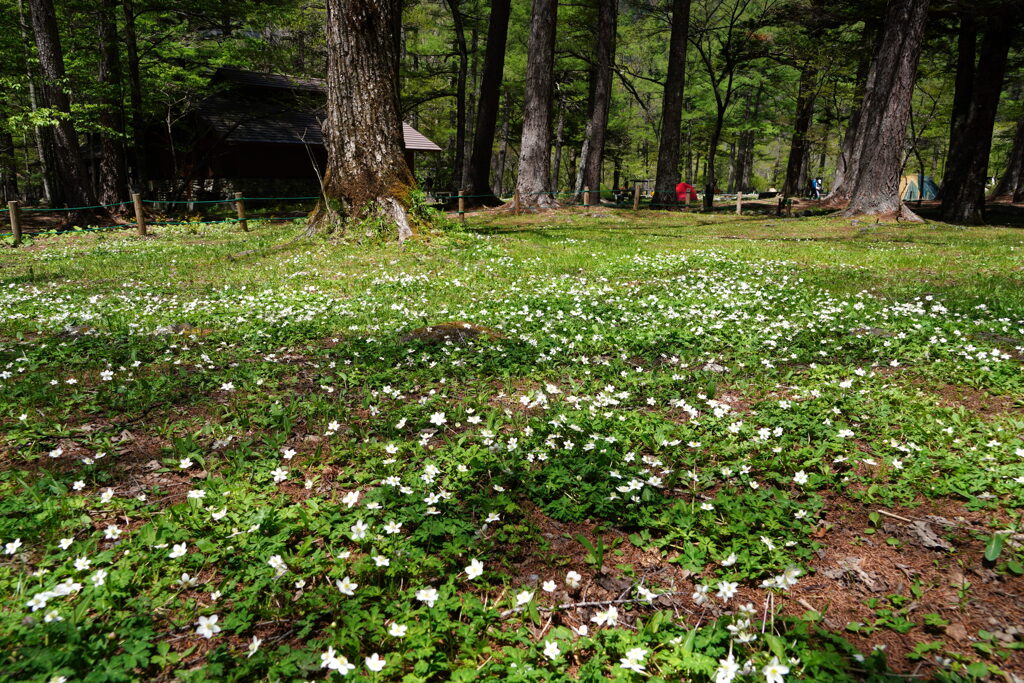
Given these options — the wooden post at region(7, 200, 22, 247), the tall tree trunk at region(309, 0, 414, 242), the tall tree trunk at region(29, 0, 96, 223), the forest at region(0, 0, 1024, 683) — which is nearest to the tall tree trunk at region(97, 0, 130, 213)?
the tall tree trunk at region(29, 0, 96, 223)

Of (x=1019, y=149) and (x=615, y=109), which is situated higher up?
(x=615, y=109)

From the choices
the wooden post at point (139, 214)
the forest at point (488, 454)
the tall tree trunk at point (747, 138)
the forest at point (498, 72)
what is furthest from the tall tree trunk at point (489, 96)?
the tall tree trunk at point (747, 138)

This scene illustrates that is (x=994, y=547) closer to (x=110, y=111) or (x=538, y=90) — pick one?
(x=538, y=90)

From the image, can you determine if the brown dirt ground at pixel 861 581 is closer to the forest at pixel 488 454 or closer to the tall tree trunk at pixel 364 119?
the forest at pixel 488 454

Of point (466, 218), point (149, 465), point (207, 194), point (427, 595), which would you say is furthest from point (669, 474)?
point (207, 194)

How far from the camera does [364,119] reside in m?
11.1

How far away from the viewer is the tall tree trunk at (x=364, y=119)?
10719 mm

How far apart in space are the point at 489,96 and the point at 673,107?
7.67 m

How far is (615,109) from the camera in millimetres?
47812

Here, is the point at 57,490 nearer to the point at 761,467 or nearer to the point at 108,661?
the point at 108,661

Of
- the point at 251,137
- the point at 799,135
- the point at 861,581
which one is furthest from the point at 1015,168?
the point at 251,137

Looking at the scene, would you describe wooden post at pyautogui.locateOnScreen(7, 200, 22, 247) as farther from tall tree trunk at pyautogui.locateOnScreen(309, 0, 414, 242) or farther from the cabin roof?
the cabin roof

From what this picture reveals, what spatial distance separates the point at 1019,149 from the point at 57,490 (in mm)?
44172

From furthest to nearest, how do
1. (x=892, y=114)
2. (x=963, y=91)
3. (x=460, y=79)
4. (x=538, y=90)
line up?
1. (x=460, y=79)
2. (x=963, y=91)
3. (x=538, y=90)
4. (x=892, y=114)
